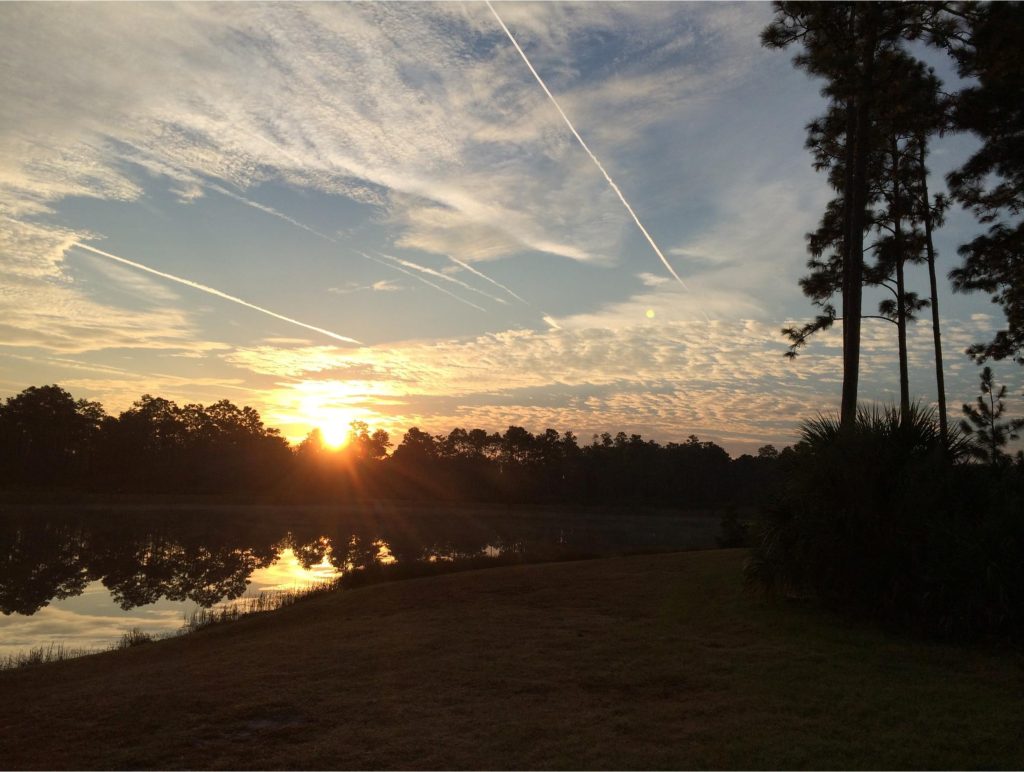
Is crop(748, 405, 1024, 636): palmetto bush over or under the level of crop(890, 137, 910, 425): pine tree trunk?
under

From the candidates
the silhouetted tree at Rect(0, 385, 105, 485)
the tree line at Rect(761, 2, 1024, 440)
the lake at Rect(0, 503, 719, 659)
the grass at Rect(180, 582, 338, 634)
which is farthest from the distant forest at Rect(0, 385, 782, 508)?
the tree line at Rect(761, 2, 1024, 440)

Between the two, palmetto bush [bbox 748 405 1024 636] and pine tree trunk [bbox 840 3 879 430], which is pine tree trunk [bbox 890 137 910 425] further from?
palmetto bush [bbox 748 405 1024 636]

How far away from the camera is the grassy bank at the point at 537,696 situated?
5.73 meters

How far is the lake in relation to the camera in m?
18.1

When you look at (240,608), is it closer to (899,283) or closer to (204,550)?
(204,550)

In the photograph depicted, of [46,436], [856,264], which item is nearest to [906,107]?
[856,264]

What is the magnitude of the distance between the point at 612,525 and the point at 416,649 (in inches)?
1933

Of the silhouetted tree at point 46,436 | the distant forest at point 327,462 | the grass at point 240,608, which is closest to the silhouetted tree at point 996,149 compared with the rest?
the grass at point 240,608

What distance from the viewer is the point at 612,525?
57062 millimetres

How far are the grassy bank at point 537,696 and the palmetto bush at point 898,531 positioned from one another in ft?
2.11

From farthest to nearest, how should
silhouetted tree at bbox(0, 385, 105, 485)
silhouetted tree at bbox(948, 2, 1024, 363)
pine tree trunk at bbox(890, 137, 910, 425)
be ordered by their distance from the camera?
silhouetted tree at bbox(0, 385, 105, 485) < pine tree trunk at bbox(890, 137, 910, 425) < silhouetted tree at bbox(948, 2, 1024, 363)

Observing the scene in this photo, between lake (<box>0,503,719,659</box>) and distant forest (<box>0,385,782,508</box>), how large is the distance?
27409mm

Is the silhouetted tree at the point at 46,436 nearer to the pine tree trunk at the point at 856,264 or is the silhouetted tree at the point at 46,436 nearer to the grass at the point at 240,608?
the grass at the point at 240,608

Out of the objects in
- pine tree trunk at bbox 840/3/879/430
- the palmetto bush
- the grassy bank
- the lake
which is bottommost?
the lake
